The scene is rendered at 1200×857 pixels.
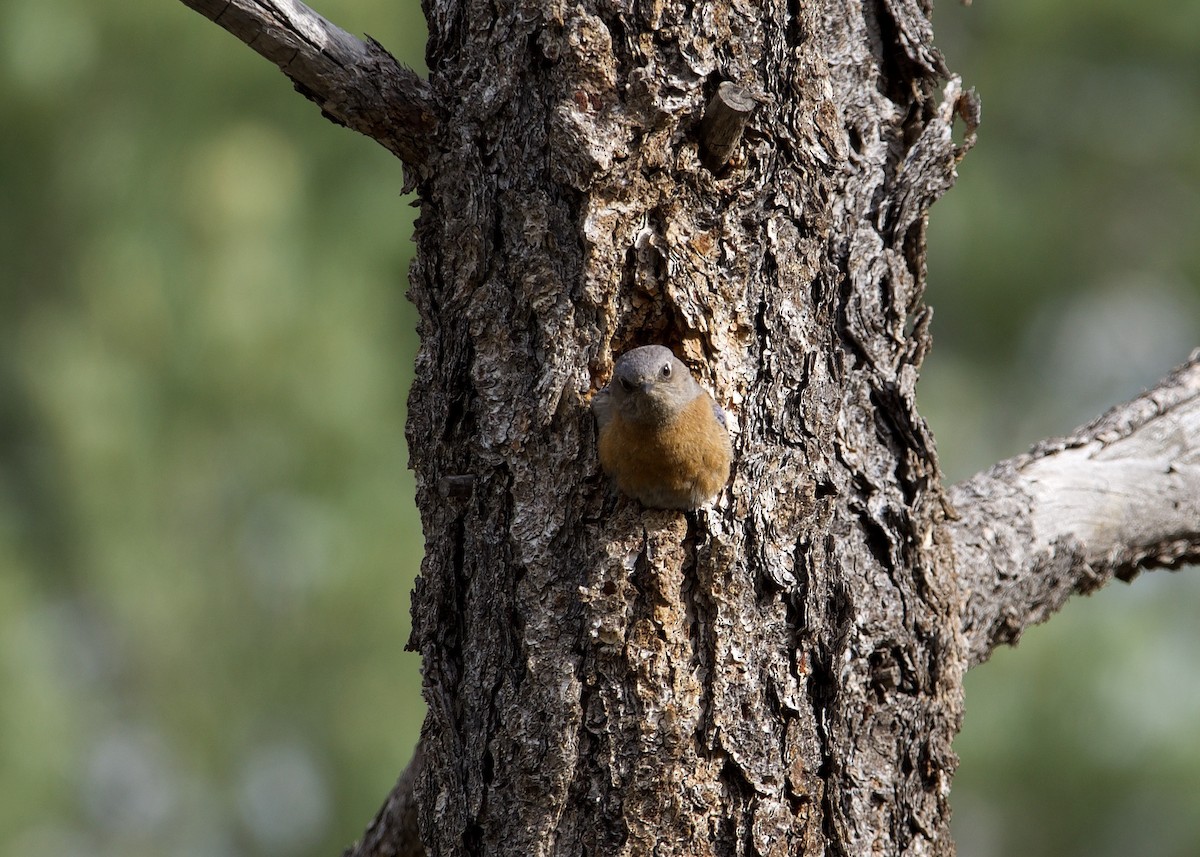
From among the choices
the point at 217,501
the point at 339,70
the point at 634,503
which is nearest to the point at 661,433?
the point at 634,503

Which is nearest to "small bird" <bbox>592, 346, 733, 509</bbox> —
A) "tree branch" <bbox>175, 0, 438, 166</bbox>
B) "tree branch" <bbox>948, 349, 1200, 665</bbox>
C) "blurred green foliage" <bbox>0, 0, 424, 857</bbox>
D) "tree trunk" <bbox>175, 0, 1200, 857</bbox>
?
"tree trunk" <bbox>175, 0, 1200, 857</bbox>

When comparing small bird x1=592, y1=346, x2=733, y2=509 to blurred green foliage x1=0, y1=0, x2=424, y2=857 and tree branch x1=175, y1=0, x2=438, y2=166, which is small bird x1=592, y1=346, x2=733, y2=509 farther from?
blurred green foliage x1=0, y1=0, x2=424, y2=857

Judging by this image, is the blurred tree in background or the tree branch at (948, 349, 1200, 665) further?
the blurred tree in background

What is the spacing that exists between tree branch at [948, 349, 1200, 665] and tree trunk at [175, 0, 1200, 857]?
1.29 feet

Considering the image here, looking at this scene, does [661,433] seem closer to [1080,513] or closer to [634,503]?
[634,503]

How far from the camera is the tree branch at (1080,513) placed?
7.34 feet

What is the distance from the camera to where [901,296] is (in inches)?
76.7

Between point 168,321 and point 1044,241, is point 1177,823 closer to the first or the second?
point 1044,241

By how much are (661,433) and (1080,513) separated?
4.14 feet

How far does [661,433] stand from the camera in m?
1.63

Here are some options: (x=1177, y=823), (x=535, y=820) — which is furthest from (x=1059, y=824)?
(x=535, y=820)

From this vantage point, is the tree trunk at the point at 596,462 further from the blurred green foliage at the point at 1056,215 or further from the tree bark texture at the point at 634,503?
the blurred green foliage at the point at 1056,215

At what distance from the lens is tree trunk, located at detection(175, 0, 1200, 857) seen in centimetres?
165

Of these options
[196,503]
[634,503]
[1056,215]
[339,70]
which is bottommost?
[634,503]
